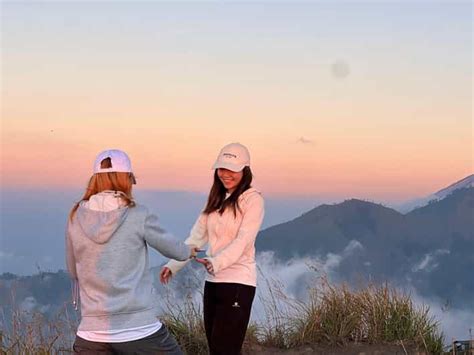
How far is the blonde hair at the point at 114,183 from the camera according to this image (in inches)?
184

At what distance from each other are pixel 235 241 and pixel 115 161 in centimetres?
124

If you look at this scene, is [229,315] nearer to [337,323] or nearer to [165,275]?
[165,275]

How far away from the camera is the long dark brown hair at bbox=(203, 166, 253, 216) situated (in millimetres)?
5758

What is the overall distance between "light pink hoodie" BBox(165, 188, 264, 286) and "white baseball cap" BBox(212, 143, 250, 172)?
8.1 inches

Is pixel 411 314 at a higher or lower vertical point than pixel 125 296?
lower

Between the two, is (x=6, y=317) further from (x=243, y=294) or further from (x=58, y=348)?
(x=243, y=294)

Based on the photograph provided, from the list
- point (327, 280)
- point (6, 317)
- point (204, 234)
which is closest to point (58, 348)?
point (6, 317)

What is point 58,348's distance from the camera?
7457mm

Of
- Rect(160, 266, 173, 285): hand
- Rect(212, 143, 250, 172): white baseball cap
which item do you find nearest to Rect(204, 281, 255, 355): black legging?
Rect(160, 266, 173, 285): hand

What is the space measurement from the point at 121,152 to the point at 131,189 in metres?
0.22

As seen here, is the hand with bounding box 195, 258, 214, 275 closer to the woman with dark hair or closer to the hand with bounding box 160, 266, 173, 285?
the woman with dark hair

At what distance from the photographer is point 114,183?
4.68 m

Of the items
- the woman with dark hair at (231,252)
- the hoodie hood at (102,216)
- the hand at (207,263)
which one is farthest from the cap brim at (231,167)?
the hoodie hood at (102,216)

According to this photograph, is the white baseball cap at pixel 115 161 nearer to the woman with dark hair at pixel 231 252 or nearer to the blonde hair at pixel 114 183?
the blonde hair at pixel 114 183
